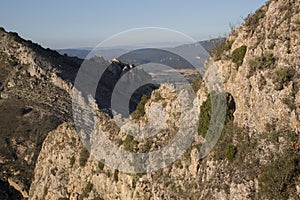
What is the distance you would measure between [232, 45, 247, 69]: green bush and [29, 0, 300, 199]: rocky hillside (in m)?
0.06

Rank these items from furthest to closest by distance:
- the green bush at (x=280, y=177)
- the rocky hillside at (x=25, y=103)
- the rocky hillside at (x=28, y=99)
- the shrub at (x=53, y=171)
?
the rocky hillside at (x=28, y=99) → the rocky hillside at (x=25, y=103) → the shrub at (x=53, y=171) → the green bush at (x=280, y=177)

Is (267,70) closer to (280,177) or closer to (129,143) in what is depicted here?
(280,177)

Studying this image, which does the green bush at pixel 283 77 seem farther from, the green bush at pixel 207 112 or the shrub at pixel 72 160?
the shrub at pixel 72 160

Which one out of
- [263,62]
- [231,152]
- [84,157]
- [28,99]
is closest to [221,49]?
[263,62]

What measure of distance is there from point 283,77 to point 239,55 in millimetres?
4063

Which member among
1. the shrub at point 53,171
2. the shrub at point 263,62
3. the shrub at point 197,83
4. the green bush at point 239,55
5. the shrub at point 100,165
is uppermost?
the green bush at point 239,55

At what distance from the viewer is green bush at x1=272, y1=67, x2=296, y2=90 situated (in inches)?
847

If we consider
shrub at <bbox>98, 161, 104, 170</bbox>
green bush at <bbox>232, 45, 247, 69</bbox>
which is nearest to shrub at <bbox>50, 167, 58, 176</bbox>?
shrub at <bbox>98, 161, 104, 170</bbox>

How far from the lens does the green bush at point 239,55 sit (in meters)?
24.8

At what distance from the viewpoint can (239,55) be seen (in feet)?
82.2

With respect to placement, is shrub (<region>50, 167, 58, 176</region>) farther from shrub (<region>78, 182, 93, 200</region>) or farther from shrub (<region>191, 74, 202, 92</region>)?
shrub (<region>191, 74, 202, 92</region>)

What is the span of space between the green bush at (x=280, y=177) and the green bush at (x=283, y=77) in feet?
12.4

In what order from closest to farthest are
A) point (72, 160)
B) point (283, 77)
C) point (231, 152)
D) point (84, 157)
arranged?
1. point (283, 77)
2. point (231, 152)
3. point (84, 157)
4. point (72, 160)

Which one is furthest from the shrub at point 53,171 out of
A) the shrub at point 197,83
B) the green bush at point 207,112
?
the green bush at point 207,112
